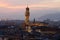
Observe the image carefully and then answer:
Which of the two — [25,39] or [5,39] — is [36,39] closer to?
[25,39]

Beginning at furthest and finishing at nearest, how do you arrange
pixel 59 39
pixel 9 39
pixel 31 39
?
pixel 31 39, pixel 9 39, pixel 59 39

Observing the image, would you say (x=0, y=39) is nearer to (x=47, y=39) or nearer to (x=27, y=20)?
(x=47, y=39)

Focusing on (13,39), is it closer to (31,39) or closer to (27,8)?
(31,39)

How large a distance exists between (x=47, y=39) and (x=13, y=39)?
12.4ft

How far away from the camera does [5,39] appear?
97.2ft

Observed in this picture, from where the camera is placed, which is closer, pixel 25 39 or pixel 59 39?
pixel 59 39

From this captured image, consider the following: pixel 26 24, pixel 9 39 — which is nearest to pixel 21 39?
pixel 9 39

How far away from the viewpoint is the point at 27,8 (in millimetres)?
55375

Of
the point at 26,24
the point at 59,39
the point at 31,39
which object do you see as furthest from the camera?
the point at 26,24

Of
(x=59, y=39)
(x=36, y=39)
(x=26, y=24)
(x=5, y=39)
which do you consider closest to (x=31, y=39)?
(x=36, y=39)

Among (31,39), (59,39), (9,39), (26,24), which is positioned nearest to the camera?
Answer: (59,39)

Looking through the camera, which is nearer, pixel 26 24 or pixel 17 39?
pixel 17 39

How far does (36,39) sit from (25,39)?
3.75 feet

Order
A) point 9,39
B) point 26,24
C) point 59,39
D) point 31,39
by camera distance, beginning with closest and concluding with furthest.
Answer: point 59,39
point 9,39
point 31,39
point 26,24
